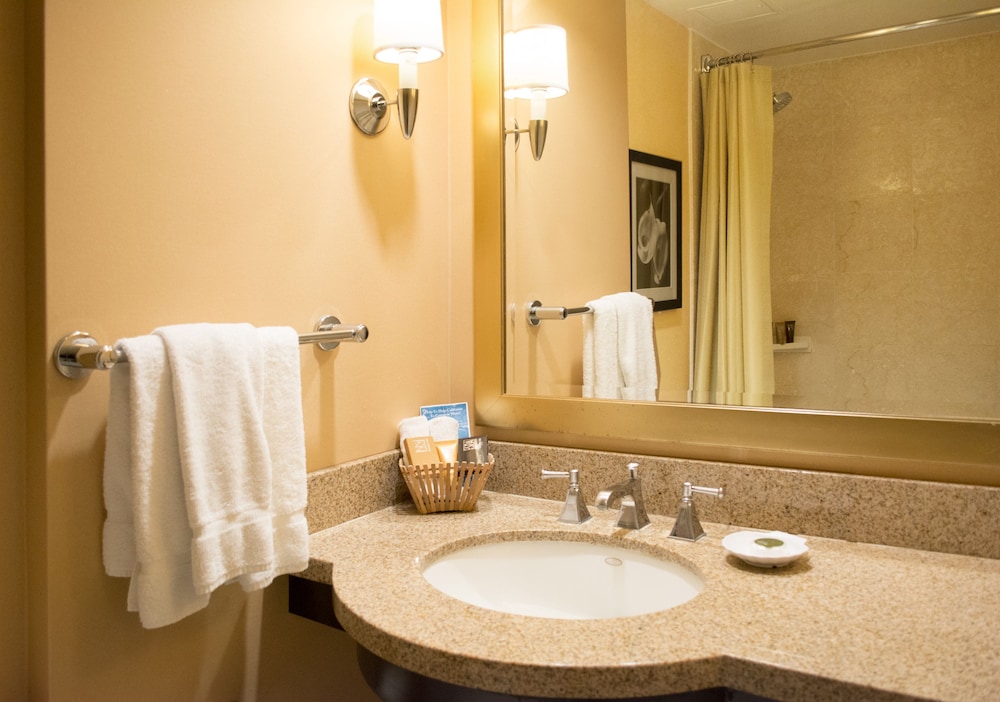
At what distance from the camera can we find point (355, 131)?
1352 millimetres

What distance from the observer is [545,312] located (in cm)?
152

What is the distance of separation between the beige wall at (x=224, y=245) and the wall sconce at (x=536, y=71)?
3.7 inches

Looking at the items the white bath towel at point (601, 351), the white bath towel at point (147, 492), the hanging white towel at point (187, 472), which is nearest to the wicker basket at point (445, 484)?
the white bath towel at point (601, 351)

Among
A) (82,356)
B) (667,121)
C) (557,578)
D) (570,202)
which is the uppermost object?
(667,121)

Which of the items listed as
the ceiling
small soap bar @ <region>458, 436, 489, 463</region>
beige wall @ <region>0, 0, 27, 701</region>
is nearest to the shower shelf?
the ceiling

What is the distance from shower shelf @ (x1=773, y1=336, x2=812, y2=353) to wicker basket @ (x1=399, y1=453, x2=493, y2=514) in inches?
20.1

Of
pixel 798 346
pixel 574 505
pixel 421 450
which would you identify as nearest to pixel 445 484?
pixel 421 450

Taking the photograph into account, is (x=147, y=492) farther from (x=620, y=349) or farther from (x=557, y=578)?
(x=620, y=349)

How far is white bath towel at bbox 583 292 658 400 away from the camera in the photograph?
1.40 metres

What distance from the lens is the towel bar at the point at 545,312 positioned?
149 cm

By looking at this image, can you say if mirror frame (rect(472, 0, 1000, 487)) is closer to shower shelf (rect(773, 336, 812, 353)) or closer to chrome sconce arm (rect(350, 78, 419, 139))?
shower shelf (rect(773, 336, 812, 353))

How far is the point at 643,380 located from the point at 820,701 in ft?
2.22

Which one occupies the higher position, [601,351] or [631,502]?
[601,351]

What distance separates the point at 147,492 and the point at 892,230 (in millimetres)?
1060
